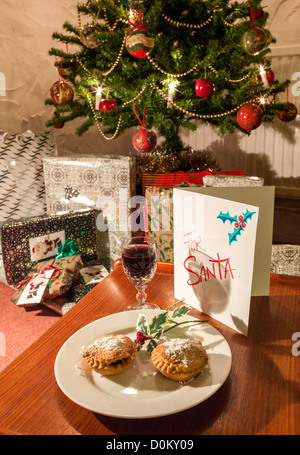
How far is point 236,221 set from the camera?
634 millimetres

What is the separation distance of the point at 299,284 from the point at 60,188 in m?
1.23

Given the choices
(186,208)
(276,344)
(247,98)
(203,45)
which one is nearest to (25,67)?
(203,45)

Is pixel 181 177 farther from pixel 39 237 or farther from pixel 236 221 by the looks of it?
pixel 236 221

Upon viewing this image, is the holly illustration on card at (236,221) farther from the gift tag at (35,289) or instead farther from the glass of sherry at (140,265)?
the gift tag at (35,289)

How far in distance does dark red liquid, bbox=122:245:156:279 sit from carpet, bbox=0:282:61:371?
0.66 meters

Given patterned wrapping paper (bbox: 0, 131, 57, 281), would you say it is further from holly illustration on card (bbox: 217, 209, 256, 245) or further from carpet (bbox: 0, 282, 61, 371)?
holly illustration on card (bbox: 217, 209, 256, 245)

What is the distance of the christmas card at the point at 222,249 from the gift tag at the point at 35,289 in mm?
753

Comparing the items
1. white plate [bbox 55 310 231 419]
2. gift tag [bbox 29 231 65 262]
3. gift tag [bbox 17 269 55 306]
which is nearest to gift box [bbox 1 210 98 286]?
gift tag [bbox 29 231 65 262]

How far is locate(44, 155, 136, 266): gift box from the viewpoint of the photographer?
160 centimetres

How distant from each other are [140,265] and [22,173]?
127cm

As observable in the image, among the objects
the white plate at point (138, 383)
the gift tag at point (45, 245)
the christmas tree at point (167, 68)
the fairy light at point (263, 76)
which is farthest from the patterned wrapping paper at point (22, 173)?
the white plate at point (138, 383)

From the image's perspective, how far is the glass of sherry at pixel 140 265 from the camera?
75cm

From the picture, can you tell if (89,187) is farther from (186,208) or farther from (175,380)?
(175,380)

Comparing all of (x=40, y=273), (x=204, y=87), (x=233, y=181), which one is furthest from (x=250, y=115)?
(x=40, y=273)
